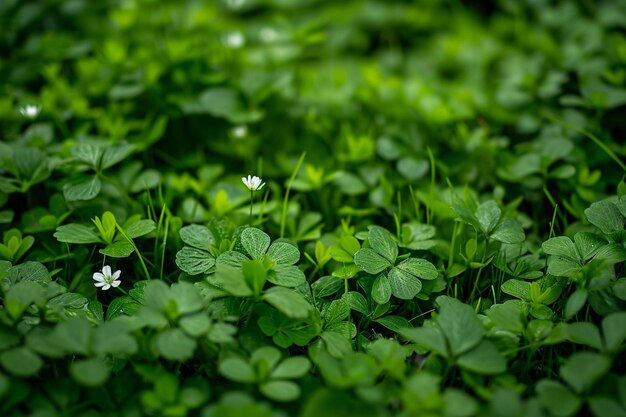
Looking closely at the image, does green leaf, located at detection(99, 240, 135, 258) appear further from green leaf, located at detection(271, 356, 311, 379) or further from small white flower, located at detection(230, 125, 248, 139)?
small white flower, located at detection(230, 125, 248, 139)

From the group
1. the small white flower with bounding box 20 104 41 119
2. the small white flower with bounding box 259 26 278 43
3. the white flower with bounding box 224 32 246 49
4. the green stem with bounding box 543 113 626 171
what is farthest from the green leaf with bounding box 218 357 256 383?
the small white flower with bounding box 259 26 278 43

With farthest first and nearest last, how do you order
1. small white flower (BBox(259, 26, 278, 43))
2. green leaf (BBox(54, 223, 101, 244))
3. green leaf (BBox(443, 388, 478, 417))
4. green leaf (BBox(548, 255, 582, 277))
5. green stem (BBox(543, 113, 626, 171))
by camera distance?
1. small white flower (BBox(259, 26, 278, 43))
2. green stem (BBox(543, 113, 626, 171))
3. green leaf (BBox(54, 223, 101, 244))
4. green leaf (BBox(548, 255, 582, 277))
5. green leaf (BBox(443, 388, 478, 417))

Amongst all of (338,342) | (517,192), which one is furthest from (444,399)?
(517,192)

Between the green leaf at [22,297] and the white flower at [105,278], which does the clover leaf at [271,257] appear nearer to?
the white flower at [105,278]

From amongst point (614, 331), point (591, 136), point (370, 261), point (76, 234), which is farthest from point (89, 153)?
point (591, 136)

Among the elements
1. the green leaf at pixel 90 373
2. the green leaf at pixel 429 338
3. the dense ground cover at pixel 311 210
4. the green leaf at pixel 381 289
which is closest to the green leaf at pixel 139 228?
the dense ground cover at pixel 311 210

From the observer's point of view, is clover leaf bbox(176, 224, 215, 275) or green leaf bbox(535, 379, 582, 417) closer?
green leaf bbox(535, 379, 582, 417)

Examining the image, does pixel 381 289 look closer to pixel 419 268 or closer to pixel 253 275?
pixel 419 268

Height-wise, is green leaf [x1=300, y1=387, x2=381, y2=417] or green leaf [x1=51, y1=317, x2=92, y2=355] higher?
green leaf [x1=51, y1=317, x2=92, y2=355]
